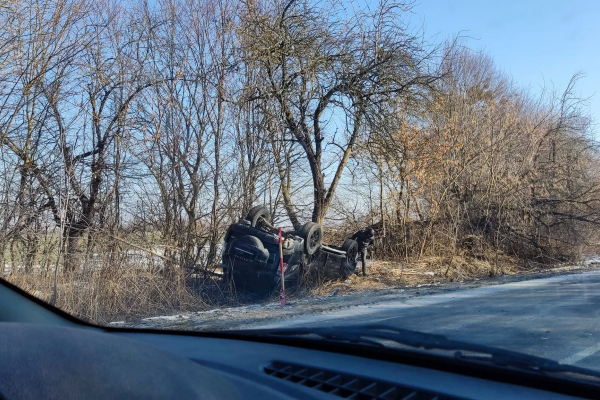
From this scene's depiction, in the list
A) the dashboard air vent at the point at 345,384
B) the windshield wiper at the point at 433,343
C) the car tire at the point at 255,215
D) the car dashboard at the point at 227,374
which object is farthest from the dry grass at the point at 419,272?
the dashboard air vent at the point at 345,384

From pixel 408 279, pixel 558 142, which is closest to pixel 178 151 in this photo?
pixel 408 279

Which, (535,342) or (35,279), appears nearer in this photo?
(535,342)

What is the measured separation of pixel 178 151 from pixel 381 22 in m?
7.17

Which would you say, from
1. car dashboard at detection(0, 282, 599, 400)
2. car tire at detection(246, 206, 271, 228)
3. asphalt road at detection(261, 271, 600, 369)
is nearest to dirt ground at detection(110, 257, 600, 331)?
asphalt road at detection(261, 271, 600, 369)

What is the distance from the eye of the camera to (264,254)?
1069cm

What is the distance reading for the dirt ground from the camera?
8508 millimetres

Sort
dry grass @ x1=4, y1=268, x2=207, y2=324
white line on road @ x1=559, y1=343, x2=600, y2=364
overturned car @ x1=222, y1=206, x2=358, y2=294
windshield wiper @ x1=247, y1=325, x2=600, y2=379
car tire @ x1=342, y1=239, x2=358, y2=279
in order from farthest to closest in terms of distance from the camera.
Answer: car tire @ x1=342, y1=239, x2=358, y2=279
overturned car @ x1=222, y1=206, x2=358, y2=294
dry grass @ x1=4, y1=268, x2=207, y2=324
white line on road @ x1=559, y1=343, x2=600, y2=364
windshield wiper @ x1=247, y1=325, x2=600, y2=379

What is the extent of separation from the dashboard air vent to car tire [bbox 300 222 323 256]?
8998 millimetres

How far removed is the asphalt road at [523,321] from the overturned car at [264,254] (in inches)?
95.7

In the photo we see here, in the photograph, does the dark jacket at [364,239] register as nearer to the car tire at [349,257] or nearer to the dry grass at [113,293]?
the car tire at [349,257]

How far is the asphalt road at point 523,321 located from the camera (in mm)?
3675

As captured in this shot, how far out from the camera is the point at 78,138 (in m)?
12.7

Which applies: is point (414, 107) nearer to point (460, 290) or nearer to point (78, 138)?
point (460, 290)

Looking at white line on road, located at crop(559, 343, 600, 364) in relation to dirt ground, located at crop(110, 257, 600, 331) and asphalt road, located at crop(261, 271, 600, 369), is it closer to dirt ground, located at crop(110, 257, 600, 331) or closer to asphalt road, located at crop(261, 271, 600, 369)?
asphalt road, located at crop(261, 271, 600, 369)
